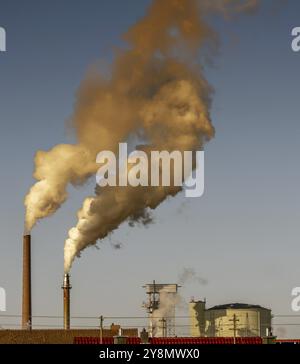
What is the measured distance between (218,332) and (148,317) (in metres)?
11.9

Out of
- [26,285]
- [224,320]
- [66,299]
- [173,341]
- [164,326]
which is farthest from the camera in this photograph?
[224,320]

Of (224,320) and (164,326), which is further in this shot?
(224,320)

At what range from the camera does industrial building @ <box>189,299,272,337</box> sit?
5108 inches

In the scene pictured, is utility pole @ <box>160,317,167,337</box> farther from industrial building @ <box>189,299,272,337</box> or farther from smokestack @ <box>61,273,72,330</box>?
smokestack @ <box>61,273,72,330</box>

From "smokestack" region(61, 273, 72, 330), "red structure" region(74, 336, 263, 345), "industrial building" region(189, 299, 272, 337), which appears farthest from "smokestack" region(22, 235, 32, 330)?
"industrial building" region(189, 299, 272, 337)

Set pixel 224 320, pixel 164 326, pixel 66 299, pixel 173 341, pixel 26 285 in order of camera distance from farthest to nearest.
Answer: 1. pixel 224 320
2. pixel 164 326
3. pixel 66 299
4. pixel 26 285
5. pixel 173 341

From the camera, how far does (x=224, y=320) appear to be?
132125mm

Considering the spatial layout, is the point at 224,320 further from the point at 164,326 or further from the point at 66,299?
the point at 66,299

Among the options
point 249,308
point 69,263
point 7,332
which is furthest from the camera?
point 249,308

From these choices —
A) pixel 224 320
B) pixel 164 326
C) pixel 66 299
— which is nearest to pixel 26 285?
pixel 66 299

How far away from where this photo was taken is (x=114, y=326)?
295ft
